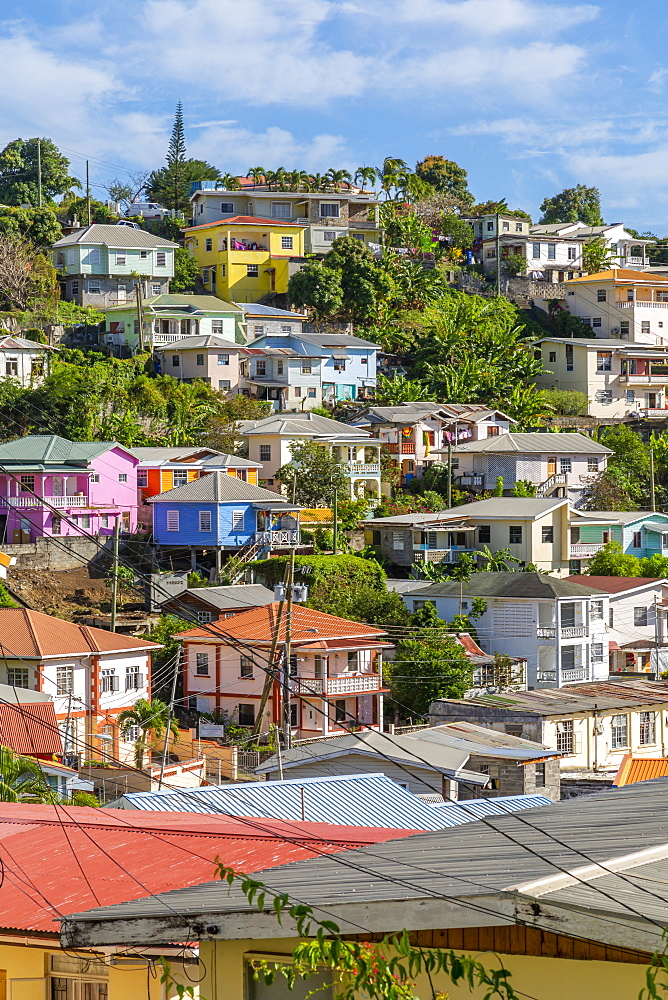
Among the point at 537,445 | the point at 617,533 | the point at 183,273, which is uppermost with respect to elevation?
the point at 183,273

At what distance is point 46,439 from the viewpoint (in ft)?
152

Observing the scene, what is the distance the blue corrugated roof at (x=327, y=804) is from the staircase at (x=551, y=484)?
3731 centimetres

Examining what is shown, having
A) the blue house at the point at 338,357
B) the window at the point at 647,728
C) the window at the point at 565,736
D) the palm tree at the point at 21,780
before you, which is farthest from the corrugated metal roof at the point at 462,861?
the blue house at the point at 338,357

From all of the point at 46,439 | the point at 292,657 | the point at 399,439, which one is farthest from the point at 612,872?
the point at 399,439

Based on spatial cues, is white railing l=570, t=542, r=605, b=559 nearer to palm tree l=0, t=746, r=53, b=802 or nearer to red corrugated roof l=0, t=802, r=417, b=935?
palm tree l=0, t=746, r=53, b=802

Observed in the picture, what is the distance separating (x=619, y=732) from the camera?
107ft

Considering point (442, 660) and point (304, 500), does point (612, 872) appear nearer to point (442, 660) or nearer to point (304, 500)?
point (442, 660)

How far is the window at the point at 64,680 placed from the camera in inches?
1312

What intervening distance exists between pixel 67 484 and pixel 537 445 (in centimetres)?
1837

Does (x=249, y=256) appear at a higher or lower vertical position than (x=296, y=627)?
higher

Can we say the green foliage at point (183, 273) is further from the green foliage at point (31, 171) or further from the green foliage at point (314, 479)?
the green foliage at point (314, 479)

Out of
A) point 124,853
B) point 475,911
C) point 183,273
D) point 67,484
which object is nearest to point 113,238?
point 183,273

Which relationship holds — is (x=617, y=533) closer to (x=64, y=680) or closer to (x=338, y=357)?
(x=338, y=357)

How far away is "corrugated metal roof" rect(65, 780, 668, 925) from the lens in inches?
220
